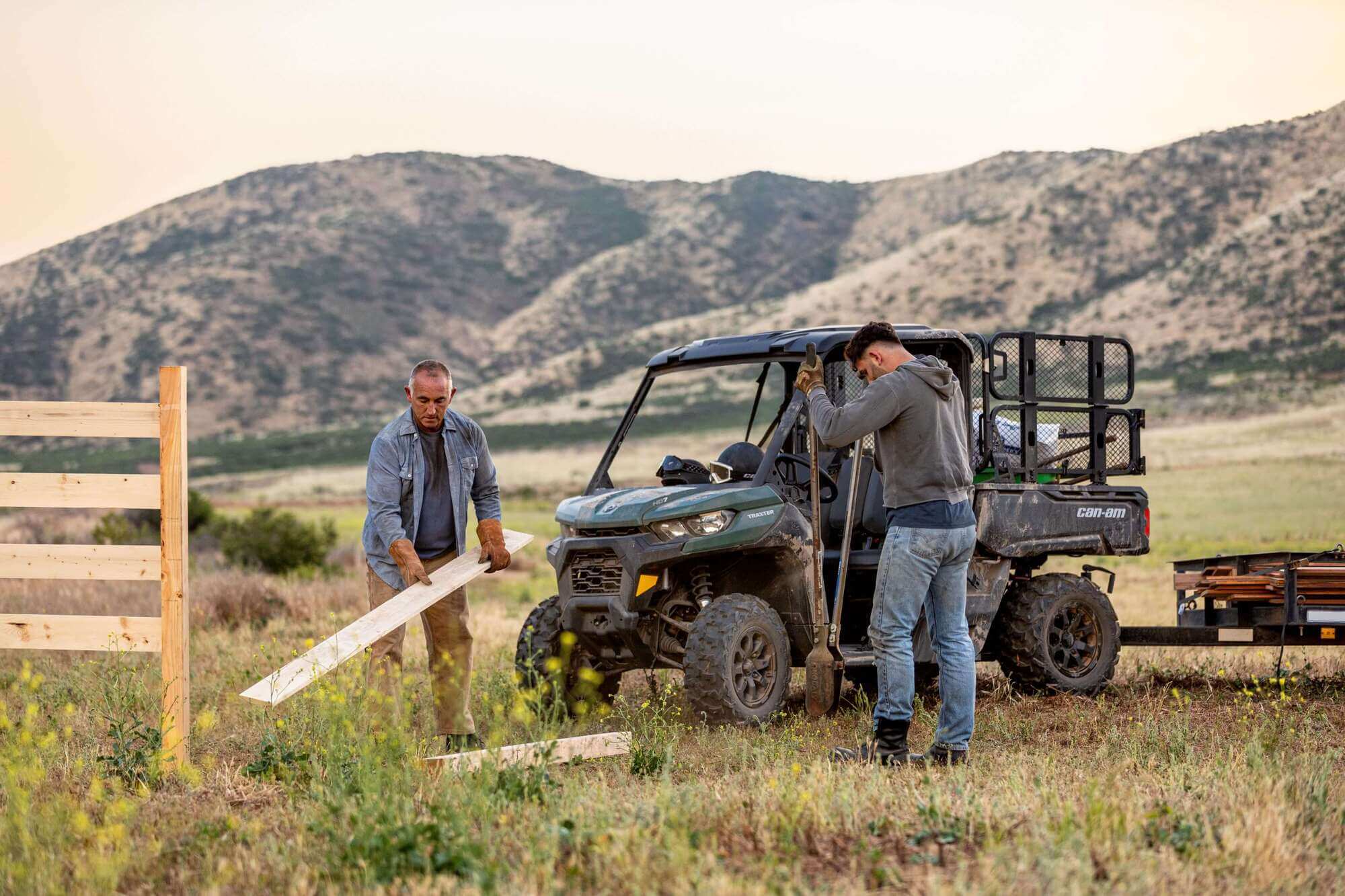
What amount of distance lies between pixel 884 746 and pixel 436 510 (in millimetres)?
2819

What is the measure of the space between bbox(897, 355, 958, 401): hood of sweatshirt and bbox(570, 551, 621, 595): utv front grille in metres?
2.40

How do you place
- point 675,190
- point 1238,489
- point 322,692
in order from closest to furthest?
point 322,692 < point 1238,489 < point 675,190

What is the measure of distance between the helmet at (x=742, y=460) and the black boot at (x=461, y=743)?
2.42m

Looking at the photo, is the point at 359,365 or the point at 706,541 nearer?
the point at 706,541

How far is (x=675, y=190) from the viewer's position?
566ft

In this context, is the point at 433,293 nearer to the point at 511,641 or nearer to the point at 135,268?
the point at 135,268

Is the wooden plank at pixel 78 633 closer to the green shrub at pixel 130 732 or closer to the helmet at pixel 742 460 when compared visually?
the green shrub at pixel 130 732

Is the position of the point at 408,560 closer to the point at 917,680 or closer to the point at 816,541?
the point at 816,541

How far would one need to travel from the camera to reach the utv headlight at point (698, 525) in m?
8.93

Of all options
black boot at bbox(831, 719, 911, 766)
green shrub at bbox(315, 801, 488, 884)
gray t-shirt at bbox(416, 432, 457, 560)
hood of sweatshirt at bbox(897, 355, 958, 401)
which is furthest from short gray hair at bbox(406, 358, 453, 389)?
green shrub at bbox(315, 801, 488, 884)

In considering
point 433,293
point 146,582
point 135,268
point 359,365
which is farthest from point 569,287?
point 146,582

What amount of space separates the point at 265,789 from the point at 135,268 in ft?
414

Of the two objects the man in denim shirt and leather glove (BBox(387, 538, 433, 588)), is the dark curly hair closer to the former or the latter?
the man in denim shirt

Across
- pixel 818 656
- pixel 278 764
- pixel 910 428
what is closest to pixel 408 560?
pixel 278 764
